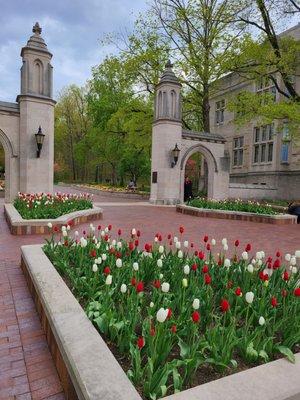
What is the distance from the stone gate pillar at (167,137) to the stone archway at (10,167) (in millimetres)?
8062

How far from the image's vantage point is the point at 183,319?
9.28 feet

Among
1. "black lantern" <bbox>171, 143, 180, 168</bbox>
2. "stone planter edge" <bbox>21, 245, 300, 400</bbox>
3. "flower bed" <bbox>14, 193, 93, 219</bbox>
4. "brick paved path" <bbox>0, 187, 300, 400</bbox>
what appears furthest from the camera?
"black lantern" <bbox>171, 143, 180, 168</bbox>

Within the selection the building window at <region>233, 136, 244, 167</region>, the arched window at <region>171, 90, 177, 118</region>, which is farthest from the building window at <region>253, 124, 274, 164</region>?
the arched window at <region>171, 90, 177, 118</region>

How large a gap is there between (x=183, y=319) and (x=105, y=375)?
38.1 inches

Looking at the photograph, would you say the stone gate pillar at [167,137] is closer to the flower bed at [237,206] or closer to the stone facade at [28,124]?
the flower bed at [237,206]

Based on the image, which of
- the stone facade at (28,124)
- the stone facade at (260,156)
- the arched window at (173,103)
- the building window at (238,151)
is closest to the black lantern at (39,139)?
the stone facade at (28,124)

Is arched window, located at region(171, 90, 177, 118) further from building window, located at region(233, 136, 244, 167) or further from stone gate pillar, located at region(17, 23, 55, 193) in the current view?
building window, located at region(233, 136, 244, 167)

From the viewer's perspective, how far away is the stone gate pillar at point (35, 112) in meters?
14.6

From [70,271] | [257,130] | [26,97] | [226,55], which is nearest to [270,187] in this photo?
[257,130]

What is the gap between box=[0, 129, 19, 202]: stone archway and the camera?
14.6m

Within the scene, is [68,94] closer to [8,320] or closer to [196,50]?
[196,50]

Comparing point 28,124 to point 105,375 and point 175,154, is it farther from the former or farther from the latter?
point 105,375

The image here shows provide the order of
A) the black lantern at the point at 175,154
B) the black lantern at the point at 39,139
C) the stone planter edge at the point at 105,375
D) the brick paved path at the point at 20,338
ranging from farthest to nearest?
the black lantern at the point at 175,154 < the black lantern at the point at 39,139 < the brick paved path at the point at 20,338 < the stone planter edge at the point at 105,375

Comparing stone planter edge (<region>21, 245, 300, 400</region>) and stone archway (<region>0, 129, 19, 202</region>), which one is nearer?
stone planter edge (<region>21, 245, 300, 400</region>)
